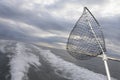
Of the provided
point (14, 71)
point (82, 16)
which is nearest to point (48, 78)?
point (14, 71)

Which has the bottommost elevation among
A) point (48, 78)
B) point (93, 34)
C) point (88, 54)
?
point (48, 78)

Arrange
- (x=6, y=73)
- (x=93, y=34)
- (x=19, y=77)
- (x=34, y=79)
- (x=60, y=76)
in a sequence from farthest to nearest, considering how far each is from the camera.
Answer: (x=60, y=76)
(x=34, y=79)
(x=6, y=73)
(x=19, y=77)
(x=93, y=34)

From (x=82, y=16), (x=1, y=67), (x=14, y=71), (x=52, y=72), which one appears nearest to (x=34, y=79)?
(x=14, y=71)

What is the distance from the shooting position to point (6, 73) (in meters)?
30.0

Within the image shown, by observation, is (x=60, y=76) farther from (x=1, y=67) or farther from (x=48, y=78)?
(x=1, y=67)

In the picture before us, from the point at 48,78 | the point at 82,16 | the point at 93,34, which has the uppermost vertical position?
the point at 82,16

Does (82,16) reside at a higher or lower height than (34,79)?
higher

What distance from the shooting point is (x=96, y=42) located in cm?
504

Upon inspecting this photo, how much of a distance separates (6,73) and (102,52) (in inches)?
1056

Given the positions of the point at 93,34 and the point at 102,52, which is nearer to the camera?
the point at 102,52

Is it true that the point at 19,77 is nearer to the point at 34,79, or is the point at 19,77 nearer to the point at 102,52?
the point at 34,79

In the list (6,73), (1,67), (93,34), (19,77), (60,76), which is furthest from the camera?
(60,76)

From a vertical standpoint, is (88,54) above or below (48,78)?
above

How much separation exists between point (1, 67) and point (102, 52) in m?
31.4
